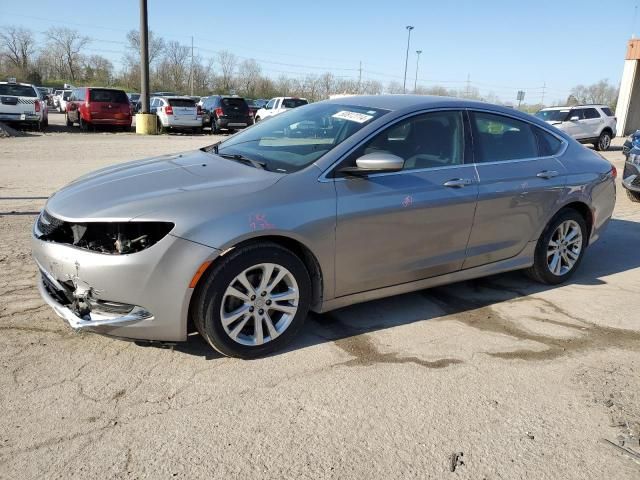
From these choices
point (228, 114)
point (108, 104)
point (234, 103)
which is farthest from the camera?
point (234, 103)

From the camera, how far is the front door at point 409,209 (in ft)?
11.9

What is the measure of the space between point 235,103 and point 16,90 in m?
8.92

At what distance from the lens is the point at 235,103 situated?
24984 millimetres

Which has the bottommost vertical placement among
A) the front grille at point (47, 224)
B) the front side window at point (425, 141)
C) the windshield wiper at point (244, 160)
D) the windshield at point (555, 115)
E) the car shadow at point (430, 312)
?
the car shadow at point (430, 312)

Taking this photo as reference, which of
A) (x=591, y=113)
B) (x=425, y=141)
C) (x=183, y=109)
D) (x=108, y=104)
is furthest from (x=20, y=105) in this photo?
(x=591, y=113)

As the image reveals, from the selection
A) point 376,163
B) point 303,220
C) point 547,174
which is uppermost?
point 376,163

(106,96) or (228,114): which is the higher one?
(106,96)

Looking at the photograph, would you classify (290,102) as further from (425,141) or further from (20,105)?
(425,141)

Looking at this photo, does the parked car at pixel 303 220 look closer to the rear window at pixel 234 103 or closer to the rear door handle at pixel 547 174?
the rear door handle at pixel 547 174

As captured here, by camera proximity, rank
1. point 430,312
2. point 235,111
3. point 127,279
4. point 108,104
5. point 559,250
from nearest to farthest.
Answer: point 127,279, point 430,312, point 559,250, point 108,104, point 235,111

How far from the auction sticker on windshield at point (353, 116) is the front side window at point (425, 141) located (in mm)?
202

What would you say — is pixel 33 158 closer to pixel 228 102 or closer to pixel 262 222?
pixel 262 222

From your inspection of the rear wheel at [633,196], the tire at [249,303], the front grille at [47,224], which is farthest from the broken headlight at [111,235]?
the rear wheel at [633,196]

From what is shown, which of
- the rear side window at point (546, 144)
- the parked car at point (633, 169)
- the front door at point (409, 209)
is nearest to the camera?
the front door at point (409, 209)
